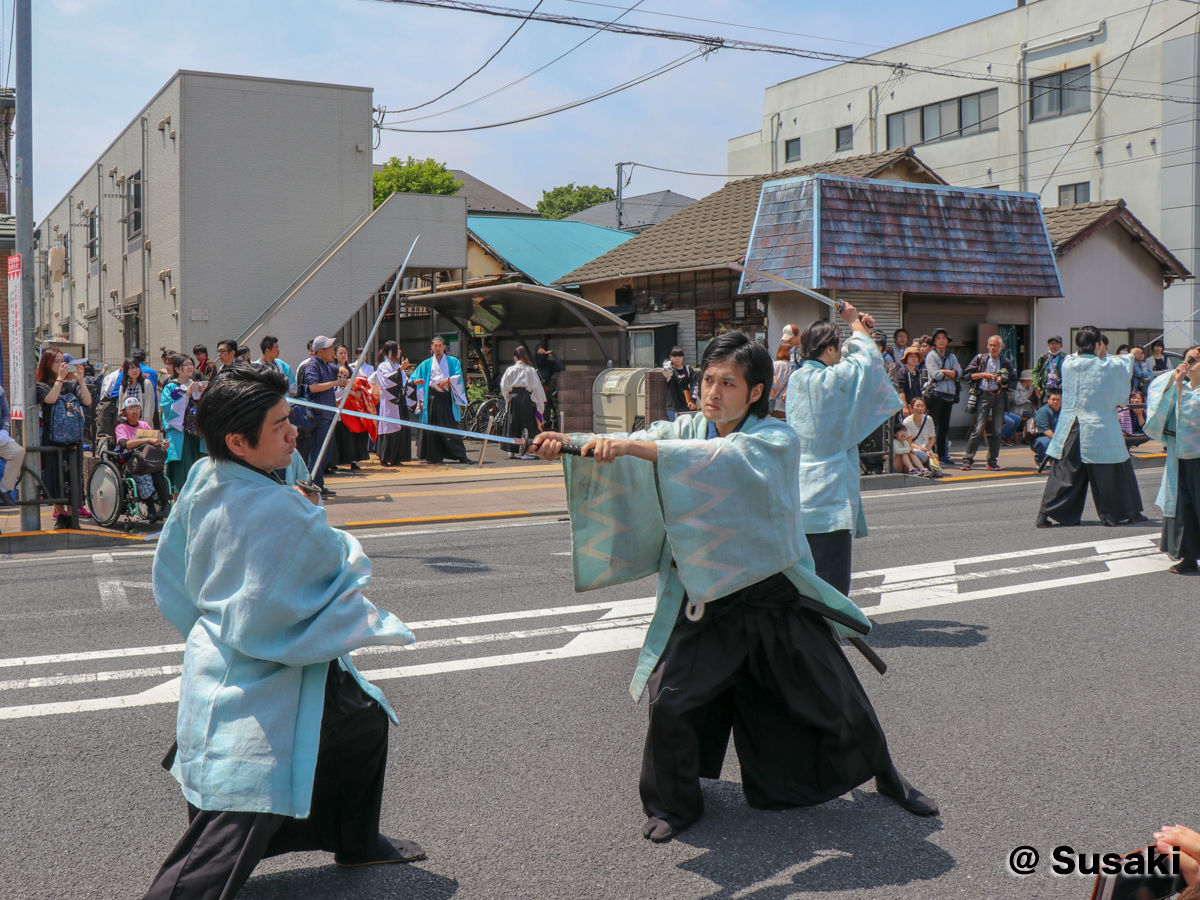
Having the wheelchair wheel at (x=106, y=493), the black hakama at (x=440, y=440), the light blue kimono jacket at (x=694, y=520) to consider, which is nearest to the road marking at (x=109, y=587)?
the wheelchair wheel at (x=106, y=493)

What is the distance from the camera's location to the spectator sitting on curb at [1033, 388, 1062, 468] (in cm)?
1394

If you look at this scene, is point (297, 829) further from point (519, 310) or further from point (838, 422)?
point (519, 310)

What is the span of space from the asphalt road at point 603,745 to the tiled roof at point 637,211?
1546 inches

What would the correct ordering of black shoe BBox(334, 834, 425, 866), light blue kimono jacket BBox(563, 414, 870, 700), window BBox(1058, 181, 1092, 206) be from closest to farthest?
black shoe BBox(334, 834, 425, 866) < light blue kimono jacket BBox(563, 414, 870, 700) < window BBox(1058, 181, 1092, 206)

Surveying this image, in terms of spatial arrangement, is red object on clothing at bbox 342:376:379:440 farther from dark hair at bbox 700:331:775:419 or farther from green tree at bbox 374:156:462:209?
green tree at bbox 374:156:462:209

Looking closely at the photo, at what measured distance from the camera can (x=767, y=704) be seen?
3.46 metres

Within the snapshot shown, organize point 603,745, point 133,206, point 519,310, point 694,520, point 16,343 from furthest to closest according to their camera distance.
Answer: point 133,206 → point 519,310 → point 16,343 → point 603,745 → point 694,520

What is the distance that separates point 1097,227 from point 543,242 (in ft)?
42.8

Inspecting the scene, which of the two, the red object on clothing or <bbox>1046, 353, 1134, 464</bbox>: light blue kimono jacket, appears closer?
<bbox>1046, 353, 1134, 464</bbox>: light blue kimono jacket

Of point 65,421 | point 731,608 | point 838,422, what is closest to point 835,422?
point 838,422

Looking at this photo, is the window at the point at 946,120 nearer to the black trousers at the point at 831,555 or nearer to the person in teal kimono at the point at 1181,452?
the person in teal kimono at the point at 1181,452

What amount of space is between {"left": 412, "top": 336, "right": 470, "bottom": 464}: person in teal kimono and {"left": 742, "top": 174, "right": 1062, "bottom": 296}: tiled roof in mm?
5254

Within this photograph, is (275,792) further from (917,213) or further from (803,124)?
(803,124)

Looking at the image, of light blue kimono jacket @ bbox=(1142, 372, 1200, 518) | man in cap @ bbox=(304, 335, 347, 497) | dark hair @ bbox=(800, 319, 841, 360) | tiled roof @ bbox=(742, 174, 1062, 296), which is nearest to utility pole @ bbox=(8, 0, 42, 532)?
man in cap @ bbox=(304, 335, 347, 497)
